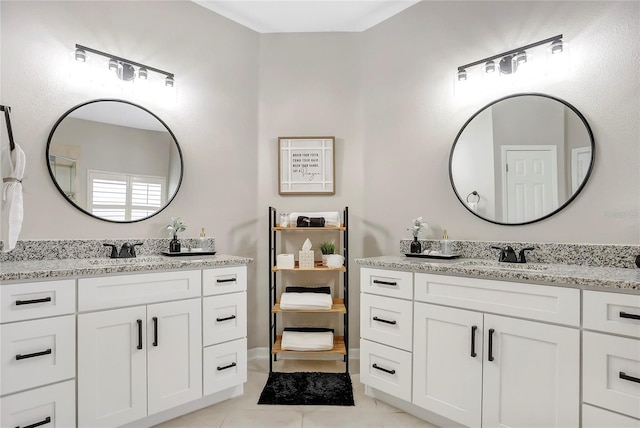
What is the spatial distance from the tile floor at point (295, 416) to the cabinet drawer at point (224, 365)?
137 millimetres

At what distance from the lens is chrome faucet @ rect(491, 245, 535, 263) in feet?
6.66

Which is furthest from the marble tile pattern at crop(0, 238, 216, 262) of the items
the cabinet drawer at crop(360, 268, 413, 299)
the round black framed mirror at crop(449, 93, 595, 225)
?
the round black framed mirror at crop(449, 93, 595, 225)

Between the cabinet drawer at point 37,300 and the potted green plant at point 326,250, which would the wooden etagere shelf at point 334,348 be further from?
the cabinet drawer at point 37,300

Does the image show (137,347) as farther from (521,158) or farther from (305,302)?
(521,158)

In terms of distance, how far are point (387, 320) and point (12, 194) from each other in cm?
218

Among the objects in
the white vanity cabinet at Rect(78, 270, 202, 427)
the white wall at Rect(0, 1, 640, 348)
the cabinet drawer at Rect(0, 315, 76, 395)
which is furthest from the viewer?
the white wall at Rect(0, 1, 640, 348)

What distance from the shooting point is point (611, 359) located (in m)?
1.38

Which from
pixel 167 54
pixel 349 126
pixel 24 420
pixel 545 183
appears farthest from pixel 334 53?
pixel 24 420

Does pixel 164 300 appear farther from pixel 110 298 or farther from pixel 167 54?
pixel 167 54

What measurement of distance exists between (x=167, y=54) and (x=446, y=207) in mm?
2345

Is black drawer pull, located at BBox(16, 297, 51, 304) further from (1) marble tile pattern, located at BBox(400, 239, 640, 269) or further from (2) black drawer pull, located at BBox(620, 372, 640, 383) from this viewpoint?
(2) black drawer pull, located at BBox(620, 372, 640, 383)

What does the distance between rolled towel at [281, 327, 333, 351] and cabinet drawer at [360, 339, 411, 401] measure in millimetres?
401

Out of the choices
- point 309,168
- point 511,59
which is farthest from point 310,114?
point 511,59

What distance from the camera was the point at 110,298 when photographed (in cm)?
174
